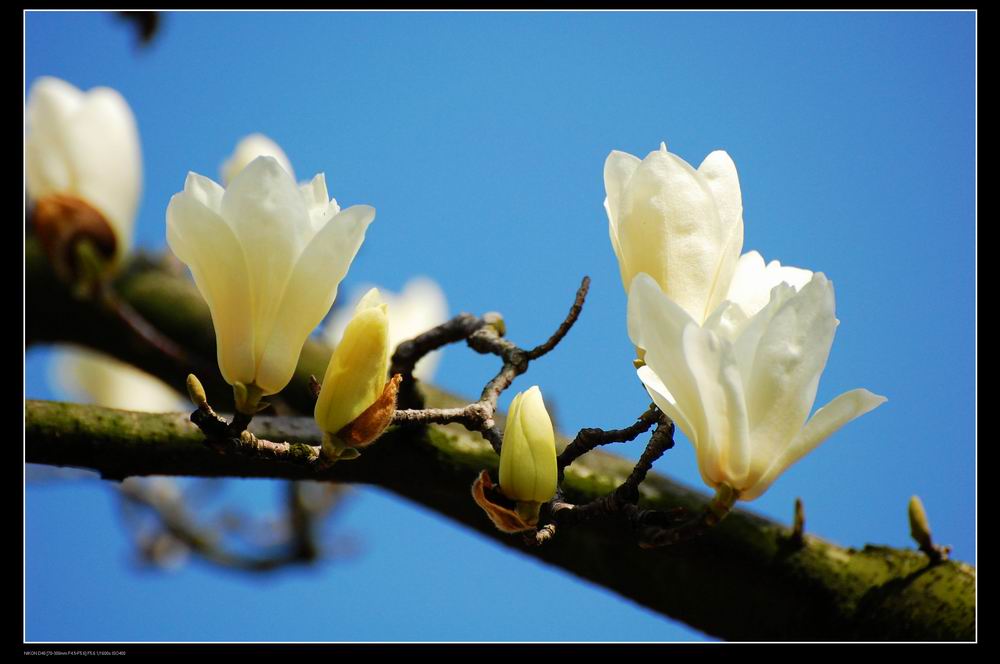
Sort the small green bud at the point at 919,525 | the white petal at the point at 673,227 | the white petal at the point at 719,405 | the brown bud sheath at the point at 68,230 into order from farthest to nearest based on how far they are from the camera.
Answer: the brown bud sheath at the point at 68,230 < the small green bud at the point at 919,525 < the white petal at the point at 673,227 < the white petal at the point at 719,405

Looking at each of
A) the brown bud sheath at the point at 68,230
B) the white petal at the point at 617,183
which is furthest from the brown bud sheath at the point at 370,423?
the brown bud sheath at the point at 68,230

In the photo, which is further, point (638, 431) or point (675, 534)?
point (638, 431)

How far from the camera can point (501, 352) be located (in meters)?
1.03

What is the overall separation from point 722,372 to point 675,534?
133 millimetres

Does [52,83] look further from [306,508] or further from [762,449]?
[762,449]

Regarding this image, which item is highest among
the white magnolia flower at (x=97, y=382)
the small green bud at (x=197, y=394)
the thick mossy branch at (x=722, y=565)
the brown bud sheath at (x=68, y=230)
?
the white magnolia flower at (x=97, y=382)

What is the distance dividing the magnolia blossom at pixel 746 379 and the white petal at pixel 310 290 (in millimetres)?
213

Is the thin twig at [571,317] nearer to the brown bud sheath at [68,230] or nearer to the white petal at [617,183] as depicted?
the white petal at [617,183]

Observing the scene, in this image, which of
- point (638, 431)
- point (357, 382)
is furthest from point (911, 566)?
point (357, 382)

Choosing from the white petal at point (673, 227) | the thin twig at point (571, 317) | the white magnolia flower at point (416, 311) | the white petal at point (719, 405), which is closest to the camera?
the white petal at point (719, 405)

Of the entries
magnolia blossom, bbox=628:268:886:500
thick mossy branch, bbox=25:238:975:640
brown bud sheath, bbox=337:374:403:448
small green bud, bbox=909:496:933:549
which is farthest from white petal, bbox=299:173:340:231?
small green bud, bbox=909:496:933:549

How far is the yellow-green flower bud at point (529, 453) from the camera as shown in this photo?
0.78 m

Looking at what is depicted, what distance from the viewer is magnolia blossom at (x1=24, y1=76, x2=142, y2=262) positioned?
1.46 metres
